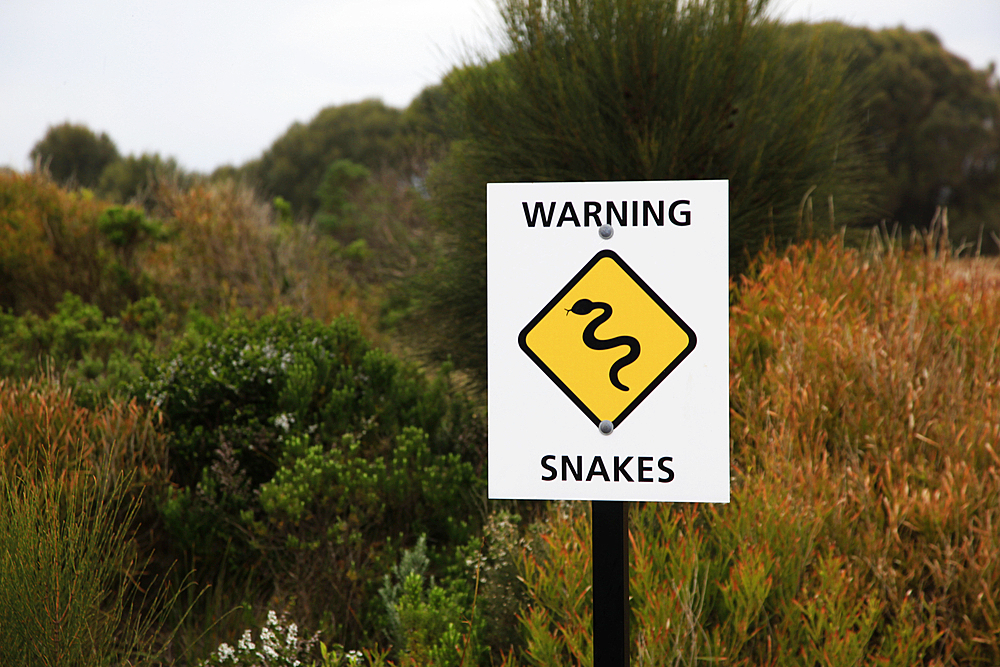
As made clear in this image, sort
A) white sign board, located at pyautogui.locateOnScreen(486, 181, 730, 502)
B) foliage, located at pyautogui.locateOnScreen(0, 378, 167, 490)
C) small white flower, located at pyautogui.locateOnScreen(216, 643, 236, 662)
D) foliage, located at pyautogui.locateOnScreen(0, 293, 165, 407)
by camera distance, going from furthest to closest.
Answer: foliage, located at pyautogui.locateOnScreen(0, 293, 165, 407) < foliage, located at pyautogui.locateOnScreen(0, 378, 167, 490) < small white flower, located at pyautogui.locateOnScreen(216, 643, 236, 662) < white sign board, located at pyautogui.locateOnScreen(486, 181, 730, 502)

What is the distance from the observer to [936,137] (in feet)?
69.8

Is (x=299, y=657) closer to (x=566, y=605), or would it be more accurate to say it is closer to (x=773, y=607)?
(x=566, y=605)

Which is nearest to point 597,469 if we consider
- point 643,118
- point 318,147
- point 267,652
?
point 267,652

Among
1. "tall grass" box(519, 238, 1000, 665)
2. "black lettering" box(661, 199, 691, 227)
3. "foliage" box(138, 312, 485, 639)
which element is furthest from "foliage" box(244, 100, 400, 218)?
"black lettering" box(661, 199, 691, 227)

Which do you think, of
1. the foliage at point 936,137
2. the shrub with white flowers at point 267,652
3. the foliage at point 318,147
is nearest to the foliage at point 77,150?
the foliage at point 318,147

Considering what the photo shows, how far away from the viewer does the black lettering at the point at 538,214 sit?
152cm

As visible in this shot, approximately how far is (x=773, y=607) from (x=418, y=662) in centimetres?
125

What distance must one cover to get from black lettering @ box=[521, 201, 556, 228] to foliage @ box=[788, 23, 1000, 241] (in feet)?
68.8

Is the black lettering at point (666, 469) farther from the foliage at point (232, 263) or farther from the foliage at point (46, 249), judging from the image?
the foliage at point (46, 249)

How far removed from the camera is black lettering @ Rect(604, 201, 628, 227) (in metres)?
1.48

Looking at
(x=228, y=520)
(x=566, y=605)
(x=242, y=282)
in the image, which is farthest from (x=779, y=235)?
(x=242, y=282)

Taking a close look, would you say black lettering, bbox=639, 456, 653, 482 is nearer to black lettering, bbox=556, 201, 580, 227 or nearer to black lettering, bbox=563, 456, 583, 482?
black lettering, bbox=563, 456, 583, 482

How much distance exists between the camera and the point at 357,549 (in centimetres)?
369

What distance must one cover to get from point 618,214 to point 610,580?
2.33ft
